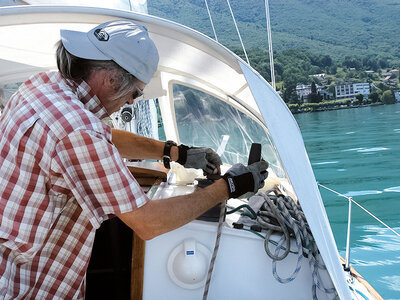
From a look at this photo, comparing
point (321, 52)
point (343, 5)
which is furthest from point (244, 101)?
point (343, 5)

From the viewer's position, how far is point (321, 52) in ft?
187

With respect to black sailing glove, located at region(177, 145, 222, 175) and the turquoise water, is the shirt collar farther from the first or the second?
the turquoise water

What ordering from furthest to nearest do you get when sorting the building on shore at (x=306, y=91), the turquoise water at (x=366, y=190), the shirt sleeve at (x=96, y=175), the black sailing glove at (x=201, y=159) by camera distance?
the building on shore at (x=306, y=91), the turquoise water at (x=366, y=190), the black sailing glove at (x=201, y=159), the shirt sleeve at (x=96, y=175)

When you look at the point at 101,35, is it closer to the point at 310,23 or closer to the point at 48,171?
the point at 48,171

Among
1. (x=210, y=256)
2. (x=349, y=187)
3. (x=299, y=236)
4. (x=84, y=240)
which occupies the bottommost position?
(x=349, y=187)

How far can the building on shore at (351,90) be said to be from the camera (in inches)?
1698

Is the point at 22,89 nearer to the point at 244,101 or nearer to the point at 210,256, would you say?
the point at 210,256

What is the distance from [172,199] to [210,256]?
47 cm

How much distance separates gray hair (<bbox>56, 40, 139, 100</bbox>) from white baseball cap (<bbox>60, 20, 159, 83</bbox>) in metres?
0.03

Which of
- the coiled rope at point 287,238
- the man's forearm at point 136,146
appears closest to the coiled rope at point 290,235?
the coiled rope at point 287,238

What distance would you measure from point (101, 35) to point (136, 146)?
2.89ft

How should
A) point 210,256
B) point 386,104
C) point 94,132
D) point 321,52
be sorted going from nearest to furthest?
point 94,132 < point 210,256 < point 386,104 < point 321,52

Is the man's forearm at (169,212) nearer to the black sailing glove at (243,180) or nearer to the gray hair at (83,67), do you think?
the black sailing glove at (243,180)

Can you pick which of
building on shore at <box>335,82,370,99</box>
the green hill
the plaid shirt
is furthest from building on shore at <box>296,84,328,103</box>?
the plaid shirt
